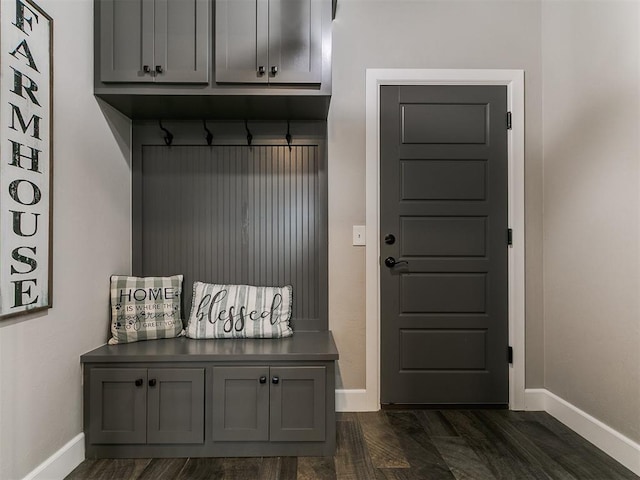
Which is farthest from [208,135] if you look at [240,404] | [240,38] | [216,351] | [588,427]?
[588,427]

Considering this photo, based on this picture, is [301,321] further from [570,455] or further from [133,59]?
[133,59]

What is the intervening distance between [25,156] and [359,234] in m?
1.70

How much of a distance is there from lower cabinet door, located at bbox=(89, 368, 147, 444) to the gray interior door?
1380 mm

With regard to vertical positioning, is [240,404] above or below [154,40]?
below

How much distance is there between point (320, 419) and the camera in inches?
77.7

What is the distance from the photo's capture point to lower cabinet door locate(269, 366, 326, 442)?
6.47 feet

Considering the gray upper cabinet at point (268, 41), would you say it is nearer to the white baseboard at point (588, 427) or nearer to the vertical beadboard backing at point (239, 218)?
the vertical beadboard backing at point (239, 218)

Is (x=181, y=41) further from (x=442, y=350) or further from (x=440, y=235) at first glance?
(x=442, y=350)

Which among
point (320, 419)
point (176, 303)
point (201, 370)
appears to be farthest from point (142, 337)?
point (320, 419)

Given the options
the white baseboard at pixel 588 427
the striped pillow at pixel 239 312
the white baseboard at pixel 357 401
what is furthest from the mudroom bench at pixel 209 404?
the white baseboard at pixel 588 427

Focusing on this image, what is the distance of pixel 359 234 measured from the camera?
8.25 ft

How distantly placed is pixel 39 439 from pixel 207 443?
2.30 feet

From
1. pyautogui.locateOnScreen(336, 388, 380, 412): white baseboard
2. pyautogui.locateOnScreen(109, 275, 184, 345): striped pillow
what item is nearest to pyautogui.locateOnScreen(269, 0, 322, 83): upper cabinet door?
pyautogui.locateOnScreen(109, 275, 184, 345): striped pillow

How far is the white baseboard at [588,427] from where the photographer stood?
188 centimetres
